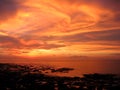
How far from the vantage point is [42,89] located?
5622cm

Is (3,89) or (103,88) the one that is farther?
(103,88)

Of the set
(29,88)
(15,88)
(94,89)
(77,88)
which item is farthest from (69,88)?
(15,88)

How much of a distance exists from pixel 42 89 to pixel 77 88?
1016 cm

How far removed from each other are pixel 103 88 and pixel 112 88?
2.61 metres

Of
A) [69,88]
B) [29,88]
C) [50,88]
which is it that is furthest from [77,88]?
[29,88]

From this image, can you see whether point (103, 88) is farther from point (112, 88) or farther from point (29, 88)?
point (29, 88)

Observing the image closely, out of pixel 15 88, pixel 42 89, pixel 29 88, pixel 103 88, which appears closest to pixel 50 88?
pixel 42 89

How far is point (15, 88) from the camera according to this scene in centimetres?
5672

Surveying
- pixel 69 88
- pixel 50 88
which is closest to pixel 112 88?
pixel 69 88

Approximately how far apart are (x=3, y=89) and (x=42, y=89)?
10840 mm

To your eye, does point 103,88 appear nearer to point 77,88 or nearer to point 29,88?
point 77,88

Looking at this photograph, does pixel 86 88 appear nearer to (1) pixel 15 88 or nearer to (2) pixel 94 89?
(2) pixel 94 89

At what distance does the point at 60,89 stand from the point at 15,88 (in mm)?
12822

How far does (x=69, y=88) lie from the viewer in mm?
57594
